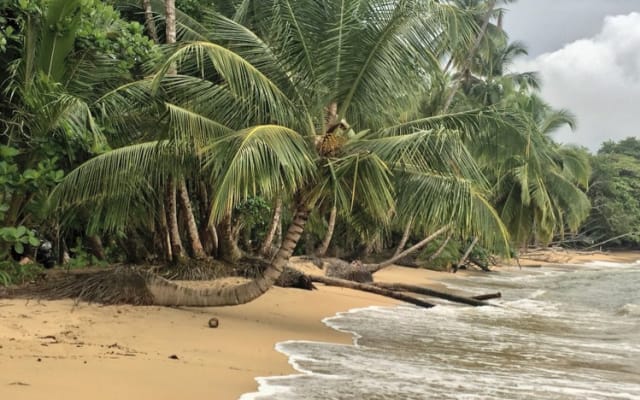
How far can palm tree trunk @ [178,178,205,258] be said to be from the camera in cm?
970

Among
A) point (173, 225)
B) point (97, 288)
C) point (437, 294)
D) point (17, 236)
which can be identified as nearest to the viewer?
point (17, 236)

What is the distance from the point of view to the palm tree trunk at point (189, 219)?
9703 mm

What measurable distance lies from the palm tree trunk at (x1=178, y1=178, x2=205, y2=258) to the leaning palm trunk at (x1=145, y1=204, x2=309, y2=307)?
1615mm

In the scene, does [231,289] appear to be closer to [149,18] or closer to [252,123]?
[252,123]

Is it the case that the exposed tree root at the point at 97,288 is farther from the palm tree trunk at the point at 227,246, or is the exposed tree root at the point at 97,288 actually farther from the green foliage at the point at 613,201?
the green foliage at the point at 613,201

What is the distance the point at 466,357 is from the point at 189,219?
16.3 ft

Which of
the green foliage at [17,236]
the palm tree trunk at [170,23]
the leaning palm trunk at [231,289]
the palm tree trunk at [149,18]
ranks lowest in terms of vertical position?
the leaning palm trunk at [231,289]

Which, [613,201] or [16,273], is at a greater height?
[613,201]

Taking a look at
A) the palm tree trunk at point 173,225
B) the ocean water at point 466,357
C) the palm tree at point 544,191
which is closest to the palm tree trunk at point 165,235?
the palm tree trunk at point 173,225

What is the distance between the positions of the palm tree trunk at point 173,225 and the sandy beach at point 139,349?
5.31ft

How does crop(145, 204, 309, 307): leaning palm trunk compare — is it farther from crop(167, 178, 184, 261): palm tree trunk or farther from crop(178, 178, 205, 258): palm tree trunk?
crop(178, 178, 205, 258): palm tree trunk

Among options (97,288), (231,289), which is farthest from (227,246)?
(97,288)

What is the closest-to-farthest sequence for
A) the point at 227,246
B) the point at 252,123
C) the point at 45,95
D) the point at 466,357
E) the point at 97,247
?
the point at 45,95, the point at 466,357, the point at 252,123, the point at 227,246, the point at 97,247

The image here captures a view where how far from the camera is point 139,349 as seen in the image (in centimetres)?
606
